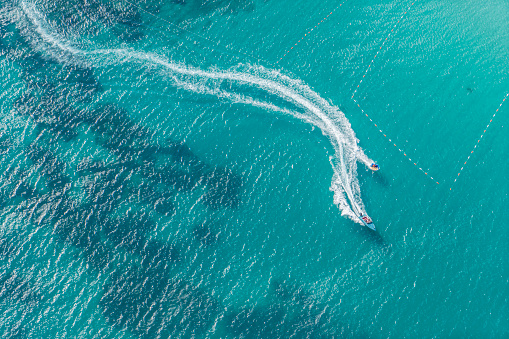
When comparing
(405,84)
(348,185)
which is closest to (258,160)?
(348,185)

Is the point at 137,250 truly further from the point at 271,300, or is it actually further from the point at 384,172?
the point at 384,172

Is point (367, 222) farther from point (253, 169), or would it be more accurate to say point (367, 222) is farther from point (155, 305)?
point (155, 305)

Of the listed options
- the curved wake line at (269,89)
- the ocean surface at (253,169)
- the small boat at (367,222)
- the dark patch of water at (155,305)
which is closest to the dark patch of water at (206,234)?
the ocean surface at (253,169)

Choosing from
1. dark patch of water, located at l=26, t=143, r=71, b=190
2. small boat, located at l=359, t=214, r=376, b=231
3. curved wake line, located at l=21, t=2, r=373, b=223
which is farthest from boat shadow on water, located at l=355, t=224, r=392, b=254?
dark patch of water, located at l=26, t=143, r=71, b=190

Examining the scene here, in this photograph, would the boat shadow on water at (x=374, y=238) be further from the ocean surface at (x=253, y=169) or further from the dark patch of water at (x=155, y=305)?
the dark patch of water at (x=155, y=305)

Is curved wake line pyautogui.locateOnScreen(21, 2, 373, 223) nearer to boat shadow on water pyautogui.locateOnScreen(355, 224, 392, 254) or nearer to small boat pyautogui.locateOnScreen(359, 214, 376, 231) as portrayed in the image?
small boat pyautogui.locateOnScreen(359, 214, 376, 231)

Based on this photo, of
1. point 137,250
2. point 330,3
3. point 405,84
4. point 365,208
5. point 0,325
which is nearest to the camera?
Result: point 0,325
